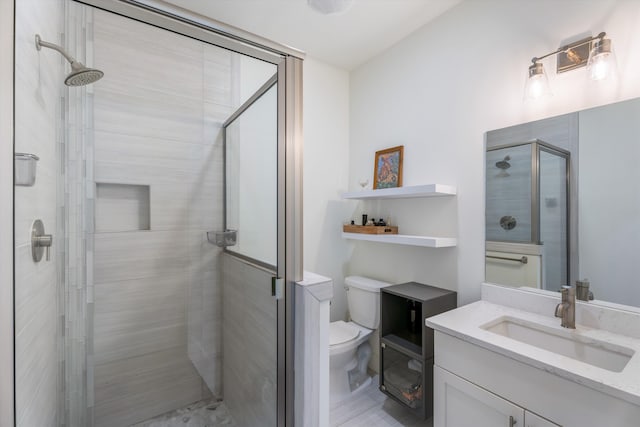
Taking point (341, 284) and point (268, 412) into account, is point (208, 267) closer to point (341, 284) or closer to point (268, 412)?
point (268, 412)

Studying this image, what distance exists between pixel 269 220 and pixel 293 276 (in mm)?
279

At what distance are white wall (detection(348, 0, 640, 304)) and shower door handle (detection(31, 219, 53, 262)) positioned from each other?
6.31 ft

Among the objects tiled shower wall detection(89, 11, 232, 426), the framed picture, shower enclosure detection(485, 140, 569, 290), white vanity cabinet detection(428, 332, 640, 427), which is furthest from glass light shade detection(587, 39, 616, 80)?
tiled shower wall detection(89, 11, 232, 426)

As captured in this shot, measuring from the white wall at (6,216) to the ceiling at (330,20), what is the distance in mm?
1283

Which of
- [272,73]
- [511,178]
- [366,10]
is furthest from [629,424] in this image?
[366,10]

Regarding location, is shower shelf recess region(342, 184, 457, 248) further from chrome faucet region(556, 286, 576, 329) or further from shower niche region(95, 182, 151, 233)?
shower niche region(95, 182, 151, 233)

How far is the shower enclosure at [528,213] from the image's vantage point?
1392 millimetres

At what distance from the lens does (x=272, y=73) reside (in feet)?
4.21

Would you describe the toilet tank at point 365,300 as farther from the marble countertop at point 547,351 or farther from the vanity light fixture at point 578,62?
the vanity light fixture at point 578,62

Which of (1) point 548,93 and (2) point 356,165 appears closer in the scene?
(1) point 548,93

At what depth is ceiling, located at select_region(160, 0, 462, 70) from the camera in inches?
70.1

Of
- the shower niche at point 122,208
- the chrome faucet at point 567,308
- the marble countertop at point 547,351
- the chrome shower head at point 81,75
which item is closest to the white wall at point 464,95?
the marble countertop at point 547,351

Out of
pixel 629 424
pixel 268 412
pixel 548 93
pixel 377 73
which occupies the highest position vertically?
pixel 377 73

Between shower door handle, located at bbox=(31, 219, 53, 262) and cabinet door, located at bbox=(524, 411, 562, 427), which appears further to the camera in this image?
cabinet door, located at bbox=(524, 411, 562, 427)
